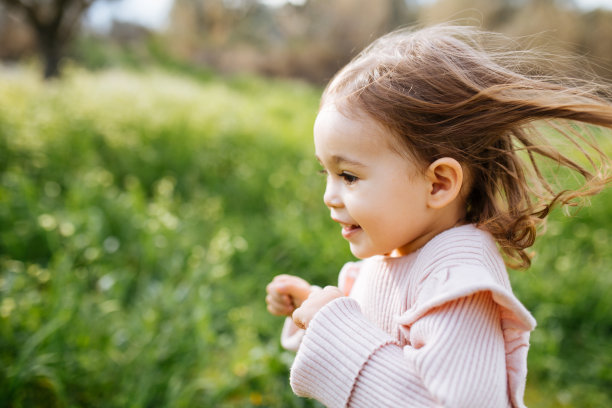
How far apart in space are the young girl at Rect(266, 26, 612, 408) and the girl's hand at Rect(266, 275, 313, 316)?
8.6 inches

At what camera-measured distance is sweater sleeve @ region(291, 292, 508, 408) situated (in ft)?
2.84

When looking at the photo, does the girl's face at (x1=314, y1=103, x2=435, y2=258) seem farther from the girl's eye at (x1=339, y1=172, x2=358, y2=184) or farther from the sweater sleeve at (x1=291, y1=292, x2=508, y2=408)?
the sweater sleeve at (x1=291, y1=292, x2=508, y2=408)

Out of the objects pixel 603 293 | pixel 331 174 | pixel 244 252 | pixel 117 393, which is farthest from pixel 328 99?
pixel 603 293

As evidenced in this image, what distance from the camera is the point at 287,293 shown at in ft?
4.41

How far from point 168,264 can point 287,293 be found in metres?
1.83

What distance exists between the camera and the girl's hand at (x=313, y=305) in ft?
3.50

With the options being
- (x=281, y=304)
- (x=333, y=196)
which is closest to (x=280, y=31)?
(x=281, y=304)

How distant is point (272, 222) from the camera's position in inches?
144

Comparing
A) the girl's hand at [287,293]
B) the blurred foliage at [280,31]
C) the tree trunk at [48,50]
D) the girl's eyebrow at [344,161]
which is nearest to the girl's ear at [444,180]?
the girl's eyebrow at [344,161]

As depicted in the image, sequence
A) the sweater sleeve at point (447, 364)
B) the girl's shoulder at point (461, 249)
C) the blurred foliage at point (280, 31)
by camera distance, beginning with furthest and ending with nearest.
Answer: the blurred foliage at point (280, 31) → the girl's shoulder at point (461, 249) → the sweater sleeve at point (447, 364)

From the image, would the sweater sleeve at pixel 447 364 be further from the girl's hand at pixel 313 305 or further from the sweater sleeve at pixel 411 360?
the girl's hand at pixel 313 305

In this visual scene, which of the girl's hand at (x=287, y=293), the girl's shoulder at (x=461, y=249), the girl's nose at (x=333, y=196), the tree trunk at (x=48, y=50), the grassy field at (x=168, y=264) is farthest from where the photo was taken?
the tree trunk at (x=48, y=50)

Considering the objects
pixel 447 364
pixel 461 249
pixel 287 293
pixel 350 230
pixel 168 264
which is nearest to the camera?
pixel 447 364

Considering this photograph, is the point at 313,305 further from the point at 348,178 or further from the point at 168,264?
the point at 168,264
